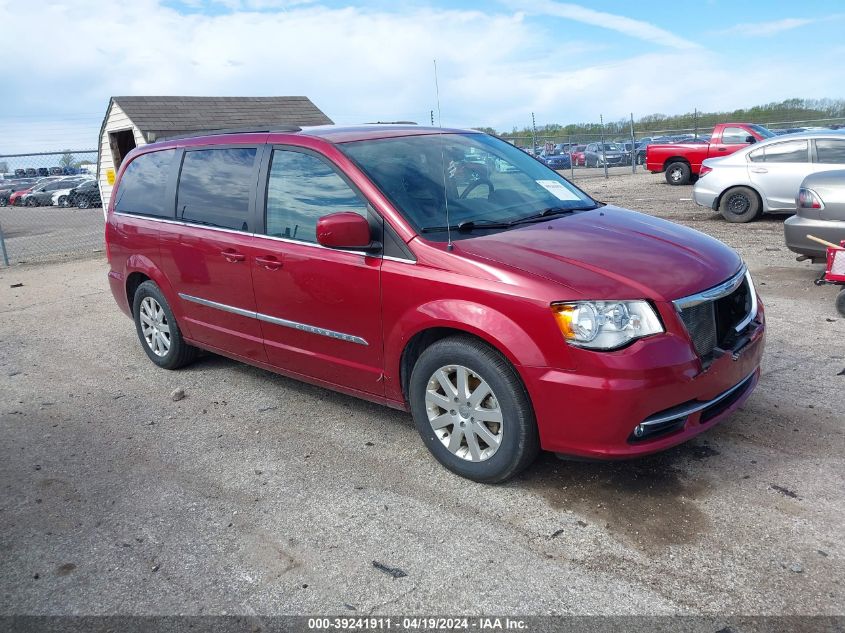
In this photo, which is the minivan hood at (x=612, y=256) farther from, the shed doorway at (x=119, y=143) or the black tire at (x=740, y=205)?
the shed doorway at (x=119, y=143)

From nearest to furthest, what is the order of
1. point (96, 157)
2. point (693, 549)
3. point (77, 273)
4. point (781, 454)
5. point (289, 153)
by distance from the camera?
point (693, 549) → point (781, 454) → point (289, 153) → point (77, 273) → point (96, 157)

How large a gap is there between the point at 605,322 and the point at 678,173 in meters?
18.3

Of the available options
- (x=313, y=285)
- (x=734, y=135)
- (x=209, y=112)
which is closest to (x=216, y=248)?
(x=313, y=285)

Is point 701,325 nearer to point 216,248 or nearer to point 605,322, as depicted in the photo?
point 605,322

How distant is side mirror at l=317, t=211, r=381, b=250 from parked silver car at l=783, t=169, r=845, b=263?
4.97 meters

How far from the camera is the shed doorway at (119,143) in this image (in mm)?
15383

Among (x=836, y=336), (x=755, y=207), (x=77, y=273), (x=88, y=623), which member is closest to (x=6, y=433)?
(x=88, y=623)

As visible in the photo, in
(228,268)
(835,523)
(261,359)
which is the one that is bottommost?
(835,523)

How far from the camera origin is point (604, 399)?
10.4 ft

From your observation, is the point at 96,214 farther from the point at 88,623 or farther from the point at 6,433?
the point at 88,623

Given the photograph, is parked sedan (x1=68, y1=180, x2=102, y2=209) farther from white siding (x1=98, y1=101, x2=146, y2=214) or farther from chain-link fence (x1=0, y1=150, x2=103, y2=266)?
white siding (x1=98, y1=101, x2=146, y2=214)

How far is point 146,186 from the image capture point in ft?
19.0

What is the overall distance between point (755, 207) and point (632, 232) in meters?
9.51

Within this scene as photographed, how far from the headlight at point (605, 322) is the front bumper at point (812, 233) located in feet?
14.8
